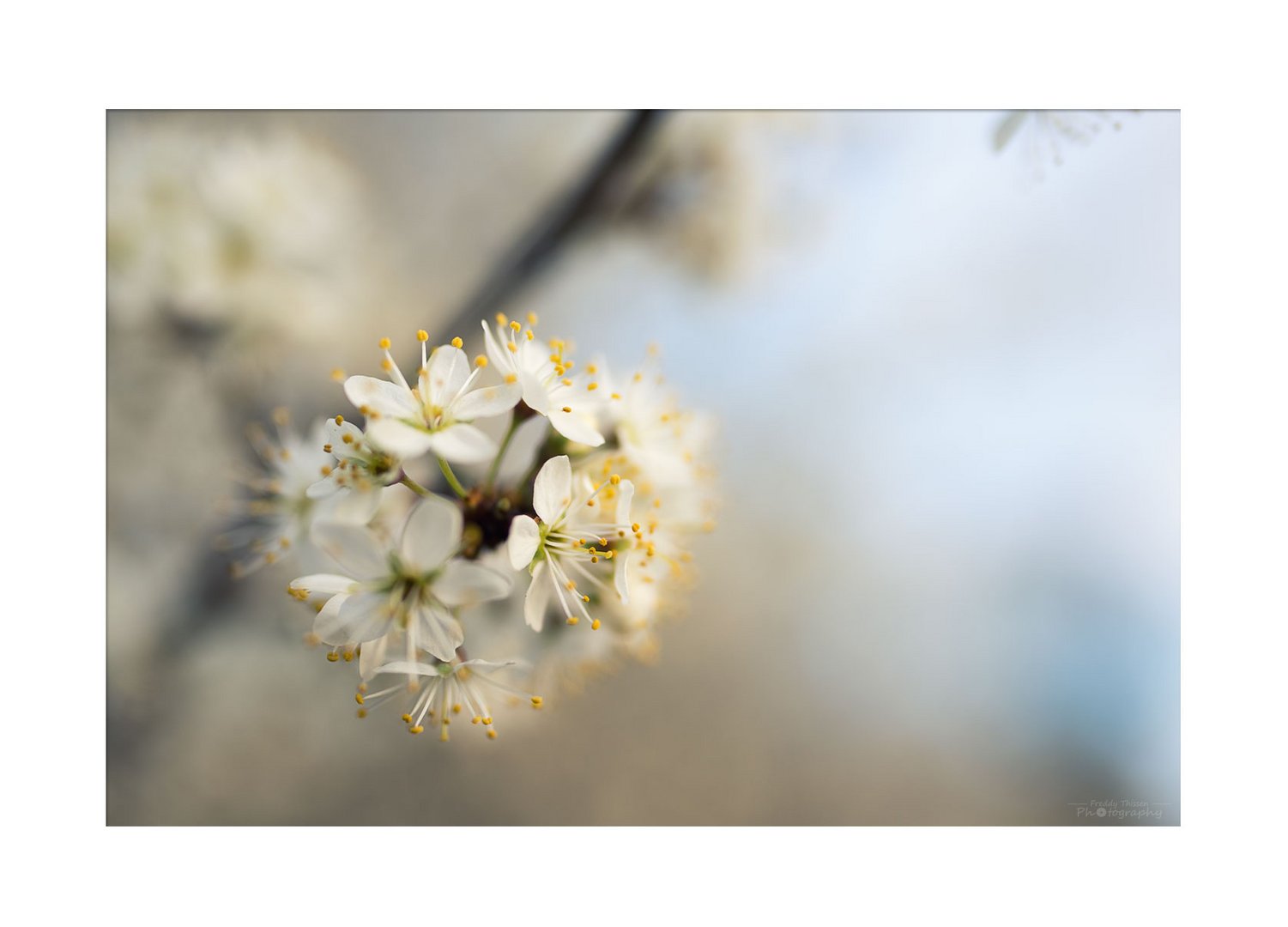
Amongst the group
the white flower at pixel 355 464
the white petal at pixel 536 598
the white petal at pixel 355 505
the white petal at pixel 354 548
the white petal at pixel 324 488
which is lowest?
the white petal at pixel 536 598

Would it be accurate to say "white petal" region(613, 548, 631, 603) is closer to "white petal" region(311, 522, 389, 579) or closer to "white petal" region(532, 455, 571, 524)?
"white petal" region(532, 455, 571, 524)

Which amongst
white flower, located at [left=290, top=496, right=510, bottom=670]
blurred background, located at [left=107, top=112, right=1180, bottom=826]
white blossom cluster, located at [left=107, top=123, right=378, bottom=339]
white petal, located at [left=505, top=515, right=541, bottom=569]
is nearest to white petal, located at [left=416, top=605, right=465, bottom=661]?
white flower, located at [left=290, top=496, right=510, bottom=670]

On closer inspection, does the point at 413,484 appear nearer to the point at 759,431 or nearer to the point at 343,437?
the point at 343,437

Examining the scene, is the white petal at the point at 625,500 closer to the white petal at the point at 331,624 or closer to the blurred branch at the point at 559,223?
the white petal at the point at 331,624

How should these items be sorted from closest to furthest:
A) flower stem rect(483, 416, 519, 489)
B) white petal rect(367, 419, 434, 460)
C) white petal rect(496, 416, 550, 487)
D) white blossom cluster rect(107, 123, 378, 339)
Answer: white petal rect(367, 419, 434, 460)
flower stem rect(483, 416, 519, 489)
white petal rect(496, 416, 550, 487)
white blossom cluster rect(107, 123, 378, 339)

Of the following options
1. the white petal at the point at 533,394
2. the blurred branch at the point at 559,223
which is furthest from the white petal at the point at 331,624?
the blurred branch at the point at 559,223

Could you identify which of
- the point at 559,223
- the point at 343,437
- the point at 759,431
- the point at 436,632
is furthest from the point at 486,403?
the point at 759,431
